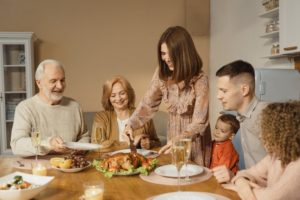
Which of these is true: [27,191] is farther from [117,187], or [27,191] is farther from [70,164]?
[70,164]

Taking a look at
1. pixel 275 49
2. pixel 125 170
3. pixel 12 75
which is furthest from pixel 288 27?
pixel 12 75

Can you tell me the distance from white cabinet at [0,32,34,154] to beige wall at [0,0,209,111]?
41 centimetres

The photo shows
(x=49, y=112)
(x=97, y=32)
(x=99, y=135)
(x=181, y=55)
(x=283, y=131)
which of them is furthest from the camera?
(x=97, y=32)

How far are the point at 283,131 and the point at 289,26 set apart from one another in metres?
1.95

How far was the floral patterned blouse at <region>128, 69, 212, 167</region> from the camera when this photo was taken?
6.51ft

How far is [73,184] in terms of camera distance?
1424 mm

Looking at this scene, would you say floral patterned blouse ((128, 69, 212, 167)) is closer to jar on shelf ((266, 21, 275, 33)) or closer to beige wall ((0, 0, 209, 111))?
jar on shelf ((266, 21, 275, 33))

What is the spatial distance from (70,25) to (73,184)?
396cm

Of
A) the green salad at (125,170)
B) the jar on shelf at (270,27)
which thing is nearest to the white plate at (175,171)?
the green salad at (125,170)

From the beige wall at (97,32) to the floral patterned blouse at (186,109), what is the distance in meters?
2.96

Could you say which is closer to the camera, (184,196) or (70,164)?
(184,196)

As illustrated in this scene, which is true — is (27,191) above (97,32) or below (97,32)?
below

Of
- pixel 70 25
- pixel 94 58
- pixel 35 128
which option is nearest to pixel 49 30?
pixel 70 25

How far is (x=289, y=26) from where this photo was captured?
2855mm
